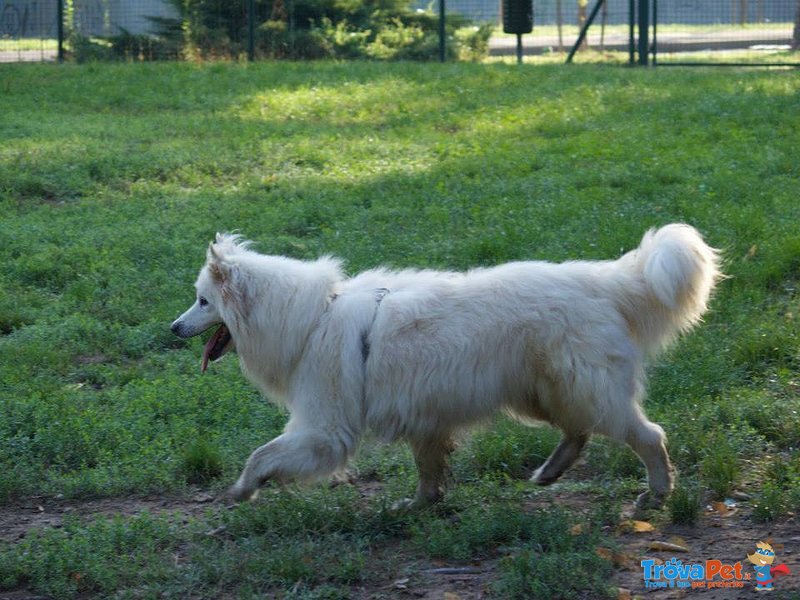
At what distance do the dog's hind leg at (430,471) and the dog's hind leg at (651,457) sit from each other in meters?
0.94

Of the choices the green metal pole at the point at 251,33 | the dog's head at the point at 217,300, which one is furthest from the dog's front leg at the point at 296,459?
Answer: the green metal pole at the point at 251,33

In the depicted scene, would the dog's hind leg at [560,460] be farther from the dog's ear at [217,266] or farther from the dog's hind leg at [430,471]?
the dog's ear at [217,266]

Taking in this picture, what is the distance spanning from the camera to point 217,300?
19.2 ft

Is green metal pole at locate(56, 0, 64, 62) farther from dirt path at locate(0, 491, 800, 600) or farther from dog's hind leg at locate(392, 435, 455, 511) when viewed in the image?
dog's hind leg at locate(392, 435, 455, 511)

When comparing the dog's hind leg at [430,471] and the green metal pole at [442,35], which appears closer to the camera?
the dog's hind leg at [430,471]

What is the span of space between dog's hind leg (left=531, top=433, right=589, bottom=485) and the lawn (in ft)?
0.48

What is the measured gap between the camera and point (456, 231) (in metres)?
10.1

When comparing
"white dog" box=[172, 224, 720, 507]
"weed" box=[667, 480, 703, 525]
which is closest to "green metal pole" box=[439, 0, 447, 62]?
"white dog" box=[172, 224, 720, 507]

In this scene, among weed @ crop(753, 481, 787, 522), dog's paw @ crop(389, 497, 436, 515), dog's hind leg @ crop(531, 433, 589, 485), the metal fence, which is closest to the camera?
weed @ crop(753, 481, 787, 522)

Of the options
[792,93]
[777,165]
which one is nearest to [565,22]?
[792,93]

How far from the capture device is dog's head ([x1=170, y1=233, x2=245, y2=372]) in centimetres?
579

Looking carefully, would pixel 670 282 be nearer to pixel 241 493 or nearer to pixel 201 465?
pixel 241 493

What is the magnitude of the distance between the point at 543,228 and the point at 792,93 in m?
6.84

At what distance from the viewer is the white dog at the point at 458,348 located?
17.7 ft
